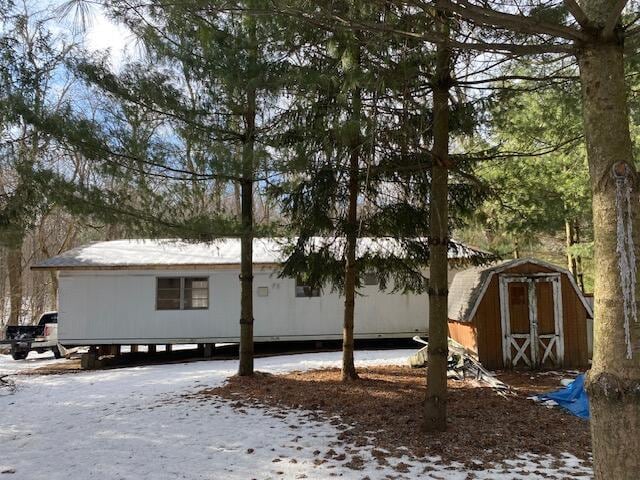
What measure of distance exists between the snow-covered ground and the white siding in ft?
14.0

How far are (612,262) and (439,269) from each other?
3082mm

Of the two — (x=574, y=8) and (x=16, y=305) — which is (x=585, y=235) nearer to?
(x=574, y=8)

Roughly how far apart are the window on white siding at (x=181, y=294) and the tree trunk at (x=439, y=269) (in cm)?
943

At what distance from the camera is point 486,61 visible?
5.33 meters

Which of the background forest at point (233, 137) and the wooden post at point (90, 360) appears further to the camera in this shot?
the wooden post at point (90, 360)

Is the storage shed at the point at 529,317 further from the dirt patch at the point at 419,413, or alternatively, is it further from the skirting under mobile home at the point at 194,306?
the skirting under mobile home at the point at 194,306

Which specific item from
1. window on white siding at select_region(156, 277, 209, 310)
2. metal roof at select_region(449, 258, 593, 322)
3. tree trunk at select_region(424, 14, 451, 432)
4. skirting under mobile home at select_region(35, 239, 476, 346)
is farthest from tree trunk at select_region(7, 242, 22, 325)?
tree trunk at select_region(424, 14, 451, 432)

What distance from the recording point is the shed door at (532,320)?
9953mm

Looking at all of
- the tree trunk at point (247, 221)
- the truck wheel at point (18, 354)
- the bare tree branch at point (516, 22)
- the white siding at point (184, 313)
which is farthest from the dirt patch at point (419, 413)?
the truck wheel at point (18, 354)

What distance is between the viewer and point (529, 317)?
1003 cm

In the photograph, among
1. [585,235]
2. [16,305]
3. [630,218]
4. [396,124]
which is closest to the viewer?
[630,218]

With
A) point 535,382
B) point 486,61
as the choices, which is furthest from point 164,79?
point 535,382

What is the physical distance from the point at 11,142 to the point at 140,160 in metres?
1.86

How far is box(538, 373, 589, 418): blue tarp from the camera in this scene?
21.2 ft
